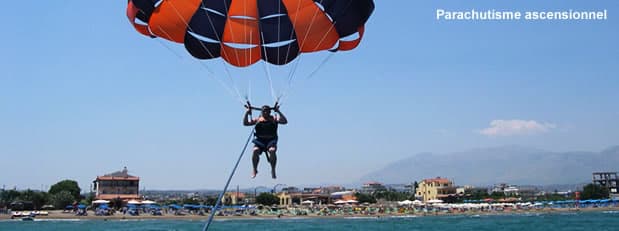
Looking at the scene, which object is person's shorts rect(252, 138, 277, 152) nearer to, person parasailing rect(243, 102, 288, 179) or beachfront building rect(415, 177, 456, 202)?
person parasailing rect(243, 102, 288, 179)

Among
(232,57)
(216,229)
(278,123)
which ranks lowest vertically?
(216,229)

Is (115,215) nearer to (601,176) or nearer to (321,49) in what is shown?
(321,49)

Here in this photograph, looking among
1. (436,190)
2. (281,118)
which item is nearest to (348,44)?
(281,118)

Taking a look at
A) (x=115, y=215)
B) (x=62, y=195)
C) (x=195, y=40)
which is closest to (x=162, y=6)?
(x=195, y=40)

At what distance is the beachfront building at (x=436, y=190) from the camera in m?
90.6

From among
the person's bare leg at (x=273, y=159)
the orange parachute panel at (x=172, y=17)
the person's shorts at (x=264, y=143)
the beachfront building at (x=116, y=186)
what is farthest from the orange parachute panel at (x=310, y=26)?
the beachfront building at (x=116, y=186)

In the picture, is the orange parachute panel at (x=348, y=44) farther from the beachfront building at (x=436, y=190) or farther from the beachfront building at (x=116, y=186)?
the beachfront building at (x=436, y=190)

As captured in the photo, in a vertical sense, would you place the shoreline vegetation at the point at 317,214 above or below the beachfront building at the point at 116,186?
below

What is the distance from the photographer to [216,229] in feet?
112

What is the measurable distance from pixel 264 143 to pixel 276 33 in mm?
3187

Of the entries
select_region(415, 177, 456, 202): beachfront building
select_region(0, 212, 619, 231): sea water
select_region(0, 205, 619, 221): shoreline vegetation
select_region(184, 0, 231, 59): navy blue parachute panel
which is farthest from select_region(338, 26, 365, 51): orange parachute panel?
select_region(415, 177, 456, 202): beachfront building

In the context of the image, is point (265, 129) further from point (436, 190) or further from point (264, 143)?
point (436, 190)

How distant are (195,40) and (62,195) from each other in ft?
191

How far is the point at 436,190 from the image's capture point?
3580 inches
